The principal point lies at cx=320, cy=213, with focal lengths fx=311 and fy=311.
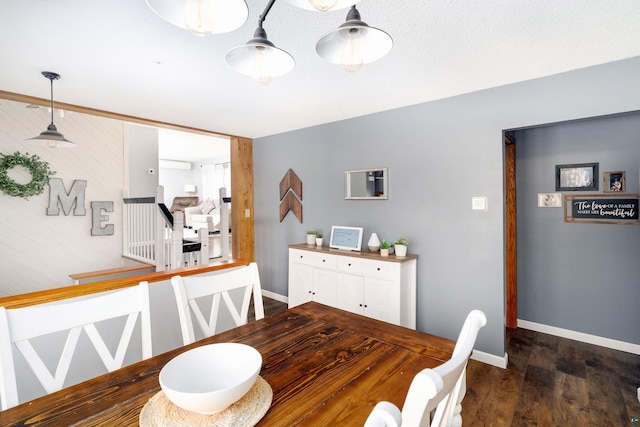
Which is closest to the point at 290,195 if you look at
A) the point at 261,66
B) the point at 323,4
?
the point at 261,66

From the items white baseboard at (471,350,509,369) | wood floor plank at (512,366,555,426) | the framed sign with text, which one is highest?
the framed sign with text

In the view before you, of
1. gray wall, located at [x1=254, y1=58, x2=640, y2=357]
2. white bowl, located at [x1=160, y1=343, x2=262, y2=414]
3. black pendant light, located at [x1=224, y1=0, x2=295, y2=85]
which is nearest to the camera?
white bowl, located at [x1=160, y1=343, x2=262, y2=414]

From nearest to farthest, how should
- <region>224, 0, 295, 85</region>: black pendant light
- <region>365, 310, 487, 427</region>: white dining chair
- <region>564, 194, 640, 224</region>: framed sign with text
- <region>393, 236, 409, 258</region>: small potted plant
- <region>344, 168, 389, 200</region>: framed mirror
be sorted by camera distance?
<region>365, 310, 487, 427</region>: white dining chair < <region>224, 0, 295, 85</region>: black pendant light < <region>564, 194, 640, 224</region>: framed sign with text < <region>393, 236, 409, 258</region>: small potted plant < <region>344, 168, 389, 200</region>: framed mirror

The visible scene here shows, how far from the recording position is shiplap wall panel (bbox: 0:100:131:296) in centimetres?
377

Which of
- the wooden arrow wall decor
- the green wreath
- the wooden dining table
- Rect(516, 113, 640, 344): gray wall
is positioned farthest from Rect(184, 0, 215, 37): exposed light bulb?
the green wreath

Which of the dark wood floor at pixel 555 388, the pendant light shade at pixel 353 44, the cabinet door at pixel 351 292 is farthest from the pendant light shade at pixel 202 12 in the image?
the cabinet door at pixel 351 292

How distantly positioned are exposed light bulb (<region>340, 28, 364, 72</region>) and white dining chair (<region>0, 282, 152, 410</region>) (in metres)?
1.26

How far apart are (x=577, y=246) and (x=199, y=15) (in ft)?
11.6

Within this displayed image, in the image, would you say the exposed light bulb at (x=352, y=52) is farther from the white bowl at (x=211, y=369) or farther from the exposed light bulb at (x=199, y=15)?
the white bowl at (x=211, y=369)

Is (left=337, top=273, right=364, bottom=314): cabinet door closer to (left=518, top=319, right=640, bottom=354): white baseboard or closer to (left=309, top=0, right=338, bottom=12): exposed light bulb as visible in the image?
(left=518, top=319, right=640, bottom=354): white baseboard

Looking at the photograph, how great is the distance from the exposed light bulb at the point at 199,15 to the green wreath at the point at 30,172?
14.2 feet

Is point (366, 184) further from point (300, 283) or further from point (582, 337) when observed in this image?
point (582, 337)

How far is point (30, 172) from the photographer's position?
3.88 meters

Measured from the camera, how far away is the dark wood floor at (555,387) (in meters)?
1.91
